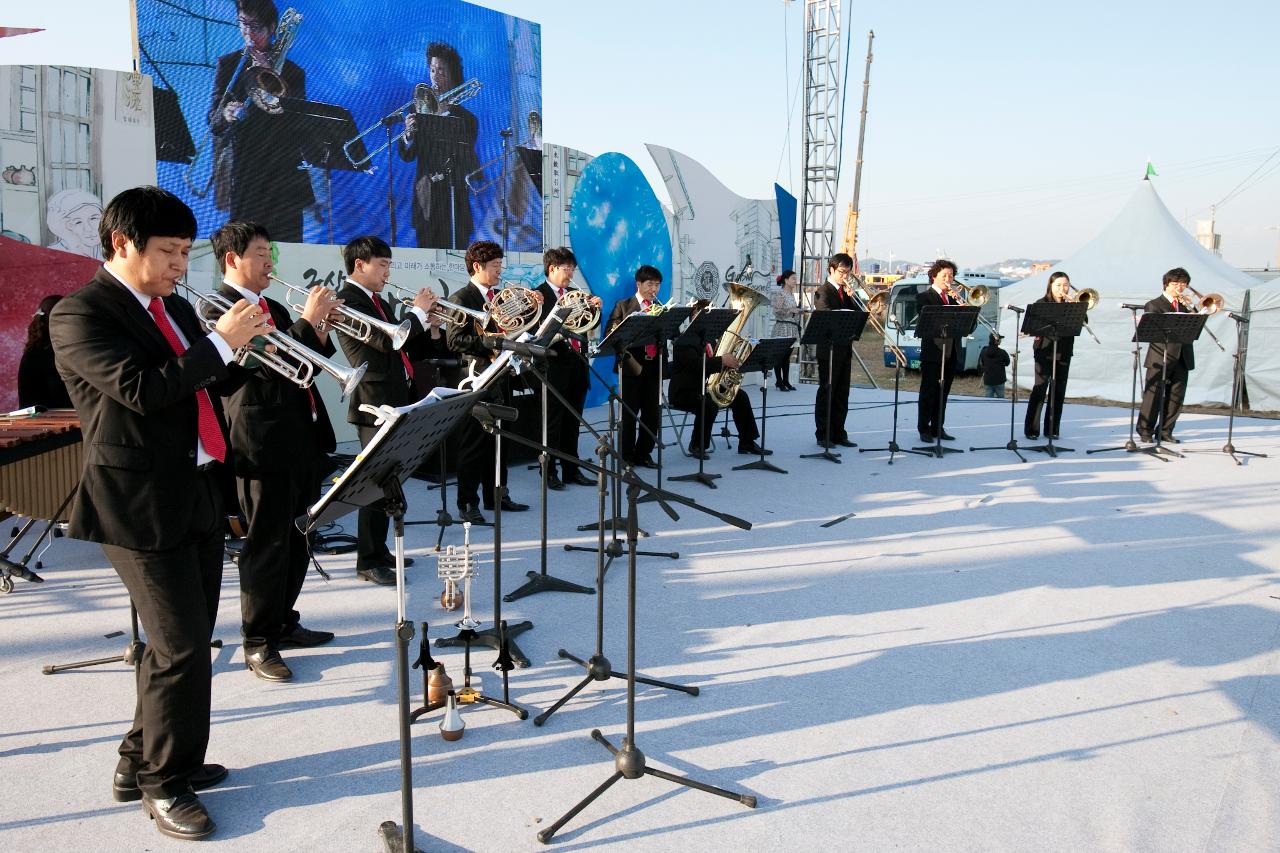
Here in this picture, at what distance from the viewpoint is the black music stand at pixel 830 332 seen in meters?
8.62

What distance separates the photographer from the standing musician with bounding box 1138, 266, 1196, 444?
974 centimetres

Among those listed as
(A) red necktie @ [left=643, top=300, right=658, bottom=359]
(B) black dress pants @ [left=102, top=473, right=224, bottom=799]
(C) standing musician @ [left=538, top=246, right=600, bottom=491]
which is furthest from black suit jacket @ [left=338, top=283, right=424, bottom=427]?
(A) red necktie @ [left=643, top=300, right=658, bottom=359]

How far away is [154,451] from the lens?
8.84 feet

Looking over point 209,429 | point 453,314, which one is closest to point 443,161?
point 453,314

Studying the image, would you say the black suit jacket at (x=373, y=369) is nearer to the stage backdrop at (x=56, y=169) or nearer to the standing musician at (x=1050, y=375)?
the stage backdrop at (x=56, y=169)

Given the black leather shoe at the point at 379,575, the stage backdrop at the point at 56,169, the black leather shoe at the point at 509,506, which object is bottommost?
the black leather shoe at the point at 379,575

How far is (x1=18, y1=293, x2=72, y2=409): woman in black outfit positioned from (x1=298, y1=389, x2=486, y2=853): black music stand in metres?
3.93

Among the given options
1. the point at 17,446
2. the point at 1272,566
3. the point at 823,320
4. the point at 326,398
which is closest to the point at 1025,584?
the point at 1272,566

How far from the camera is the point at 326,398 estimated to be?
29.1 feet

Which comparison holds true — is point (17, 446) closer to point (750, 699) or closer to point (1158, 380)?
point (750, 699)

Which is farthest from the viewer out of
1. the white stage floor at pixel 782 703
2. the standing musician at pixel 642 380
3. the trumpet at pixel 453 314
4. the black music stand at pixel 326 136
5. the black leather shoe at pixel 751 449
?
the black leather shoe at pixel 751 449

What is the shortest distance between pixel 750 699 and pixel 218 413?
241 cm

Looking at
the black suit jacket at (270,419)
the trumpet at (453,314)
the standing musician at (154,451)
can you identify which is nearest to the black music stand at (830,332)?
the trumpet at (453,314)

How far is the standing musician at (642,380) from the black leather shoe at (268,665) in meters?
4.65
